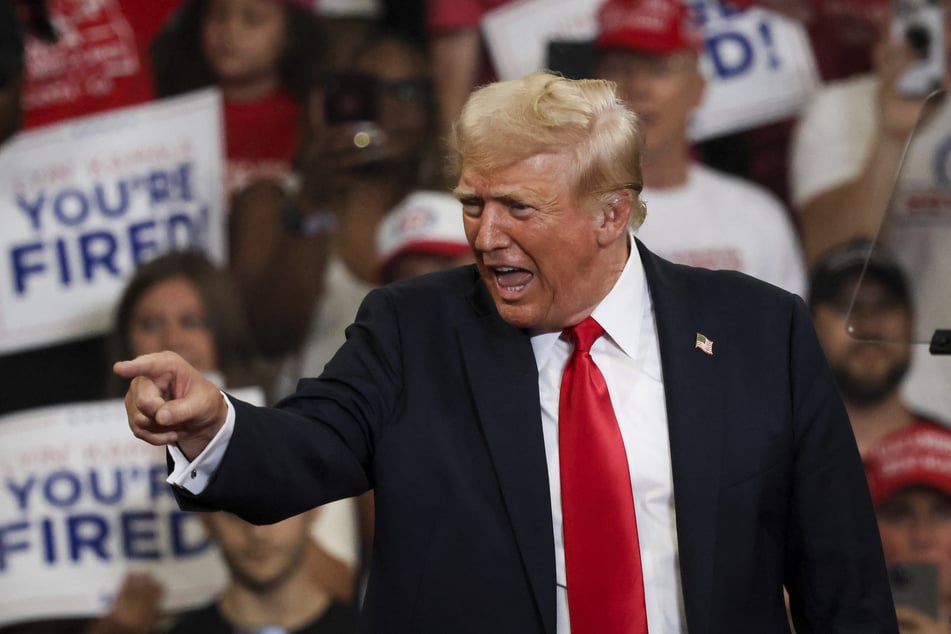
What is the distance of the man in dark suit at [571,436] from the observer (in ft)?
5.01

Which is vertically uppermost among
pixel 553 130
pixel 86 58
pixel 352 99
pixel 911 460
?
pixel 553 130

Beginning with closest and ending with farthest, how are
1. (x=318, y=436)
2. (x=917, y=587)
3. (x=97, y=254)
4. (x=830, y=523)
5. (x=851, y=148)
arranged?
(x=318, y=436) < (x=830, y=523) < (x=917, y=587) < (x=851, y=148) < (x=97, y=254)

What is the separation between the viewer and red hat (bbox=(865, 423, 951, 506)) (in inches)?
121

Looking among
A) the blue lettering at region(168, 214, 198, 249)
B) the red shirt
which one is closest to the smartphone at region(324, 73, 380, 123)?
the red shirt

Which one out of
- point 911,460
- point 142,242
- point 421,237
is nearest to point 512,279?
point 421,237

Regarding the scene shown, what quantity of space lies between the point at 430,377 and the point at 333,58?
188 centimetres

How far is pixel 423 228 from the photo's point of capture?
10.6 ft

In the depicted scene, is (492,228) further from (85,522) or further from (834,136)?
(85,522)

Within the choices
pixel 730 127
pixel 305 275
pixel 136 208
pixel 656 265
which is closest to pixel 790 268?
pixel 730 127

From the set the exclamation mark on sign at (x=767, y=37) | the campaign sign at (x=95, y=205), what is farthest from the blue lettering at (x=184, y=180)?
the exclamation mark on sign at (x=767, y=37)

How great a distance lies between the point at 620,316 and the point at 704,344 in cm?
12

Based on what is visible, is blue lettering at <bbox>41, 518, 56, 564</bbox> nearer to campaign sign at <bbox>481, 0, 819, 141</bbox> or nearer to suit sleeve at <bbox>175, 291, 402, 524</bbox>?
campaign sign at <bbox>481, 0, 819, 141</bbox>

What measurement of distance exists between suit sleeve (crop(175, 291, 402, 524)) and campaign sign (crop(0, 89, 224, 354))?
179cm

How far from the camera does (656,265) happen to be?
5.62 ft
